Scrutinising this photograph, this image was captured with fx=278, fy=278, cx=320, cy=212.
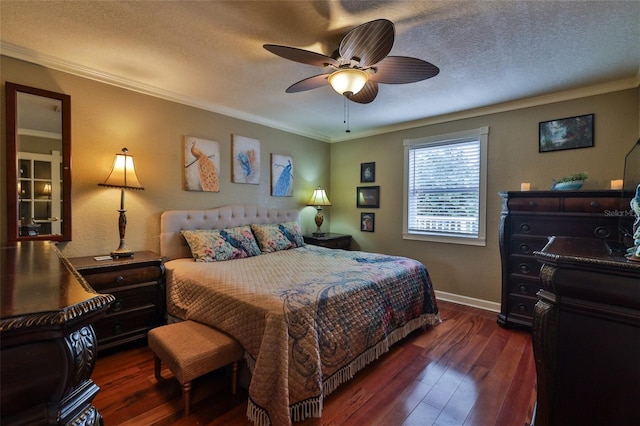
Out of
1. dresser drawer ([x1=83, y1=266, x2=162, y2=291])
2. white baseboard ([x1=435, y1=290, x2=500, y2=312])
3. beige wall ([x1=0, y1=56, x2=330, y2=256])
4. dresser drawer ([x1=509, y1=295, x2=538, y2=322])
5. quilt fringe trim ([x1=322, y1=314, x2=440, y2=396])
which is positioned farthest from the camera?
white baseboard ([x1=435, y1=290, x2=500, y2=312])

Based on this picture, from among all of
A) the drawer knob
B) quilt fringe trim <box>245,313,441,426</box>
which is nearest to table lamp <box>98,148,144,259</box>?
quilt fringe trim <box>245,313,441,426</box>

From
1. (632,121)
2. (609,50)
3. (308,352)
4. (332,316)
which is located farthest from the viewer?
(632,121)

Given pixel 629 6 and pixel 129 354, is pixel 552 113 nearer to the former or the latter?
pixel 629 6

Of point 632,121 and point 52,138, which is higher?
point 632,121

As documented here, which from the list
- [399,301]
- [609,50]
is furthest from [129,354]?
[609,50]

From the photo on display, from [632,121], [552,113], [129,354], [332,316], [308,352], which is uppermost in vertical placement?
[552,113]

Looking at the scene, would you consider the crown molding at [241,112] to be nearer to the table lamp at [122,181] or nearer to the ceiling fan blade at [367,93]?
the table lamp at [122,181]

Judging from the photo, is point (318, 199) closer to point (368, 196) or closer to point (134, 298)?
point (368, 196)

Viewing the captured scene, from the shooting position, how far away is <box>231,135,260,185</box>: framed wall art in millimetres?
3727

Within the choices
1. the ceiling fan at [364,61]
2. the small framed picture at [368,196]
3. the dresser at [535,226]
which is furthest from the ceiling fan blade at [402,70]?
the small framed picture at [368,196]

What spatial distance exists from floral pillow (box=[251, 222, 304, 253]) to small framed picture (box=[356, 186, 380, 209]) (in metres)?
1.31

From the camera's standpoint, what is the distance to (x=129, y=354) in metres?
2.37

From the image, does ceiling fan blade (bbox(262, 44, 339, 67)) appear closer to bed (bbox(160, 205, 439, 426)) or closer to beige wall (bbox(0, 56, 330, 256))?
bed (bbox(160, 205, 439, 426))

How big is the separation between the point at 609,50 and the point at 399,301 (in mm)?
2568
